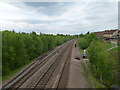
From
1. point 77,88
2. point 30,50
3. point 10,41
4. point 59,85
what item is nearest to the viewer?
Answer: point 77,88

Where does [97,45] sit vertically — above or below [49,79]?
above

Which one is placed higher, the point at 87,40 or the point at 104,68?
the point at 87,40

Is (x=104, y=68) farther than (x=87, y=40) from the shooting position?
No

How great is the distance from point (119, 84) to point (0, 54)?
19237 mm

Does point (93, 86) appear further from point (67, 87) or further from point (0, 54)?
point (0, 54)

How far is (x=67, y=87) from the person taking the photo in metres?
19.8

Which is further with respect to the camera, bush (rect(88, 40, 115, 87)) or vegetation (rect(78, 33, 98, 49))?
vegetation (rect(78, 33, 98, 49))

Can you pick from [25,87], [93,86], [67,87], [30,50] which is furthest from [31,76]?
[30,50]

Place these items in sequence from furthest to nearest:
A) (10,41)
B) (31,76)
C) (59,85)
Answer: (10,41)
(31,76)
(59,85)

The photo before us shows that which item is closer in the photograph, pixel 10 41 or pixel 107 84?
pixel 107 84

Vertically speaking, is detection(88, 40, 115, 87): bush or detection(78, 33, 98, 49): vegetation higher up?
detection(78, 33, 98, 49): vegetation

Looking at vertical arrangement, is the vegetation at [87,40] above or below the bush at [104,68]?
above

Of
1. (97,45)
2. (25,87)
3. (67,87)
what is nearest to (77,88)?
(67,87)

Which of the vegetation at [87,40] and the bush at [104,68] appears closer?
the bush at [104,68]
